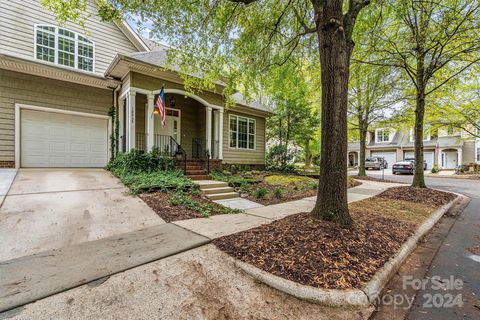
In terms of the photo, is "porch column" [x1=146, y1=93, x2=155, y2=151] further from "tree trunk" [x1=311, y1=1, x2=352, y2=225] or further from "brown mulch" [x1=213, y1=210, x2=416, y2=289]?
"tree trunk" [x1=311, y1=1, x2=352, y2=225]

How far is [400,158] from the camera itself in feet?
94.7

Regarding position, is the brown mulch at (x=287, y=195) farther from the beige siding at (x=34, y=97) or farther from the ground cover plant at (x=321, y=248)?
the beige siding at (x=34, y=97)

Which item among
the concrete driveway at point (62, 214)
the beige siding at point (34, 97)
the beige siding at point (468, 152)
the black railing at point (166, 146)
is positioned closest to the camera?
the concrete driveway at point (62, 214)

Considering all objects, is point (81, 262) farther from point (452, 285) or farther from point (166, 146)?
point (166, 146)

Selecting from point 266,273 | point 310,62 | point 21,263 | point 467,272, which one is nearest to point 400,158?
point 310,62

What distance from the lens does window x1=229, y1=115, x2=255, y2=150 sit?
1329 cm

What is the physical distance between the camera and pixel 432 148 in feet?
89.7

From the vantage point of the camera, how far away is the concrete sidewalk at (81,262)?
2453mm

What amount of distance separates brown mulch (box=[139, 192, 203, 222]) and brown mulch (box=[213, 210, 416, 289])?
64.8 inches

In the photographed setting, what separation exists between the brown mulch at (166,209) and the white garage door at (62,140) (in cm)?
577

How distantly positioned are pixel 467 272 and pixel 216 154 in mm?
9689

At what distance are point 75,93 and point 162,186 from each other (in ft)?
21.7

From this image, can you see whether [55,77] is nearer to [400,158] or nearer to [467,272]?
[467,272]

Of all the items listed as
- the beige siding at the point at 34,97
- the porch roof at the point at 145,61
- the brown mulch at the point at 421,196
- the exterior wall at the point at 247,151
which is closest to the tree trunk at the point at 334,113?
the porch roof at the point at 145,61
